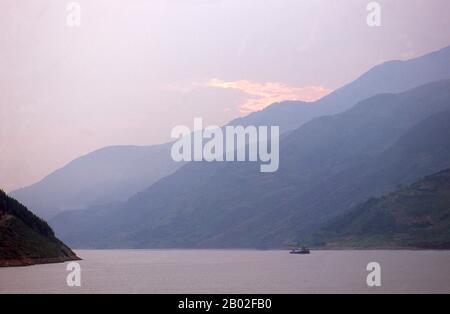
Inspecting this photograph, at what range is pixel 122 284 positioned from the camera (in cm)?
16438

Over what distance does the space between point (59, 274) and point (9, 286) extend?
44.2 metres

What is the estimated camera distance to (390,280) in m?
167

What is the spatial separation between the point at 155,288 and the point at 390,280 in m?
53.2
